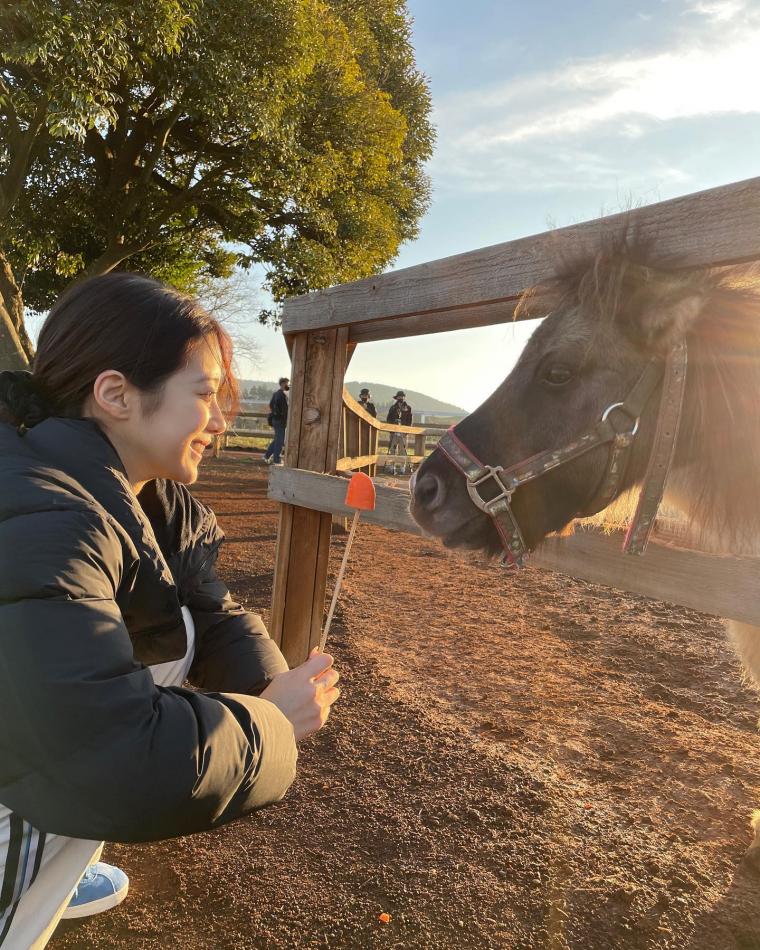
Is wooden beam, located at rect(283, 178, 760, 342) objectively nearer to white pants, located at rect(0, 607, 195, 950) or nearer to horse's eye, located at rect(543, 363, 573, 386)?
horse's eye, located at rect(543, 363, 573, 386)

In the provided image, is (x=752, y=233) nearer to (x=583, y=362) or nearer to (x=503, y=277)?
(x=583, y=362)

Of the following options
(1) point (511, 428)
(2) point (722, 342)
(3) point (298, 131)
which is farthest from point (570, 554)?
(3) point (298, 131)

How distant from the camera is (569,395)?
71.8 inches

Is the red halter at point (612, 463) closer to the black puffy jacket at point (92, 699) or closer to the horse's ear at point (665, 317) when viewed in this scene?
the horse's ear at point (665, 317)

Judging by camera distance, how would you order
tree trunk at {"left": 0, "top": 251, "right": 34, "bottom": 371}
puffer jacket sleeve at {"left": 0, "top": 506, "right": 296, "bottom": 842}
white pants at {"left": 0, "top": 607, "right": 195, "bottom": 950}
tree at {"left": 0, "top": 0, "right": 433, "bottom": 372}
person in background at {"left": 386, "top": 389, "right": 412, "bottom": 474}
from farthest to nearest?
person in background at {"left": 386, "top": 389, "right": 412, "bottom": 474} → tree trunk at {"left": 0, "top": 251, "right": 34, "bottom": 371} → tree at {"left": 0, "top": 0, "right": 433, "bottom": 372} → white pants at {"left": 0, "top": 607, "right": 195, "bottom": 950} → puffer jacket sleeve at {"left": 0, "top": 506, "right": 296, "bottom": 842}

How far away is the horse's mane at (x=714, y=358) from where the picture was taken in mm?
1685

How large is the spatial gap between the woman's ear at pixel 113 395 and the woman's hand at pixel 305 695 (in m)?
0.72

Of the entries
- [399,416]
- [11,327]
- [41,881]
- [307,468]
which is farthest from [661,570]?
[399,416]

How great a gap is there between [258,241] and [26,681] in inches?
533

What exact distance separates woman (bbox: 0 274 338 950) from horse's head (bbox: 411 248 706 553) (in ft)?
2.22

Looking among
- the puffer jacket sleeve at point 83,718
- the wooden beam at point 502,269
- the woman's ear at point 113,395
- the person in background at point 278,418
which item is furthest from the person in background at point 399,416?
the puffer jacket sleeve at point 83,718

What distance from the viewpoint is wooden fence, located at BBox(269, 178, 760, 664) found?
4.72 feet

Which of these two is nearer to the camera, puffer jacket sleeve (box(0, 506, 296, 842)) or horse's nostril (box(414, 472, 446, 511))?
puffer jacket sleeve (box(0, 506, 296, 842))

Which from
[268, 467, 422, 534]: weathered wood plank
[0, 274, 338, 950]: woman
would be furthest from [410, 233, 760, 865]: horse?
[0, 274, 338, 950]: woman
